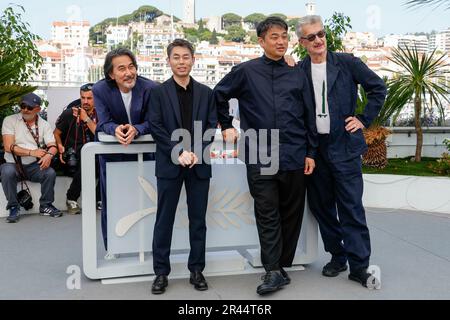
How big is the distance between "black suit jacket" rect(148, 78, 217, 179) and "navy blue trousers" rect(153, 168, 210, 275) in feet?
0.21

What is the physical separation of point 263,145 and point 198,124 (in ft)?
1.29

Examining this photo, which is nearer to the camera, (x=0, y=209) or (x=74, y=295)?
(x=74, y=295)

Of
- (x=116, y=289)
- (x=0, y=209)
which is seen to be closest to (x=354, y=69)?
(x=116, y=289)

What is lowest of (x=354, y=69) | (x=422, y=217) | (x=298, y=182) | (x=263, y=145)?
(x=422, y=217)

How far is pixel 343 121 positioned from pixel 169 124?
3.38 ft

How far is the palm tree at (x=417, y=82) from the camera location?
654 centimetres

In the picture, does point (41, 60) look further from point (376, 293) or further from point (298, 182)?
point (376, 293)

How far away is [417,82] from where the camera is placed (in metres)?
6.62

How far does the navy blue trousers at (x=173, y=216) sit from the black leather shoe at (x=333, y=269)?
0.82 m

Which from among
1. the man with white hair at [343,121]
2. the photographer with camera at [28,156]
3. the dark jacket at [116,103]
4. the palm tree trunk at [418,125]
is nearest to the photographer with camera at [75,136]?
the photographer with camera at [28,156]

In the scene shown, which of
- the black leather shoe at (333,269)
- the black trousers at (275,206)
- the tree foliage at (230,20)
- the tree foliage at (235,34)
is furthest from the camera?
the tree foliage at (230,20)

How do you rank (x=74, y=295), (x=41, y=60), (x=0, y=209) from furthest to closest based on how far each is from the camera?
(x=41, y=60) < (x=0, y=209) < (x=74, y=295)

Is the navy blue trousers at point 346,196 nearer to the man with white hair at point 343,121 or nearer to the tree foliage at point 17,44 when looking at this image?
the man with white hair at point 343,121

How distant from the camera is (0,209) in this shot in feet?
17.3
